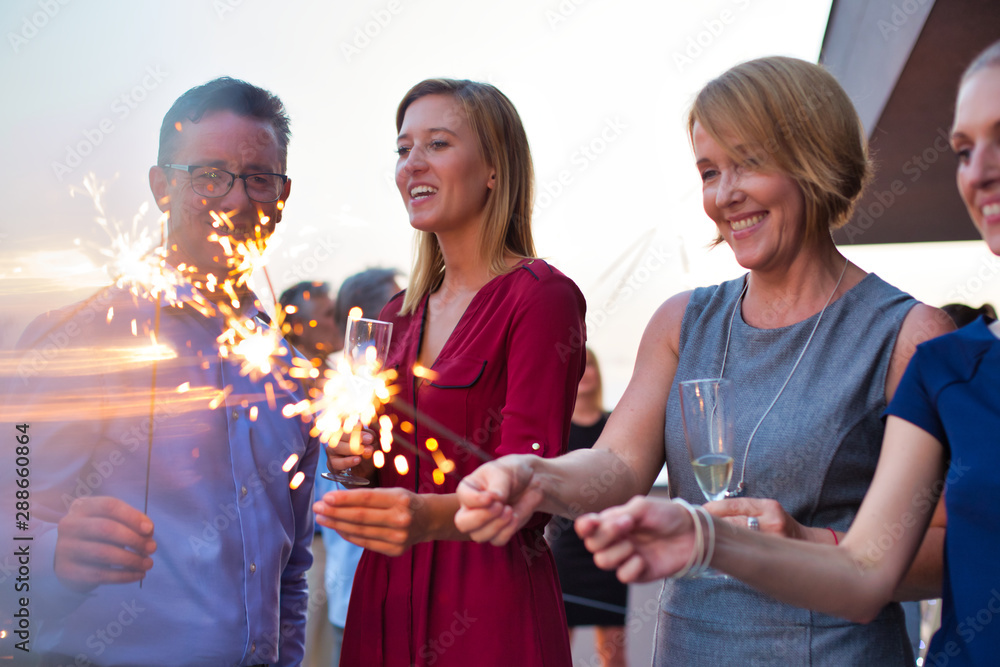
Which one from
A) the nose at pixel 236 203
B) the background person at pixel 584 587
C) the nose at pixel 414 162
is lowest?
the background person at pixel 584 587

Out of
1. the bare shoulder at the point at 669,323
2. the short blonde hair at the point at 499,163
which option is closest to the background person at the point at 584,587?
the short blonde hair at the point at 499,163

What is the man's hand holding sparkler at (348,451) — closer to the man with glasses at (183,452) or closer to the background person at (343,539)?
the man with glasses at (183,452)

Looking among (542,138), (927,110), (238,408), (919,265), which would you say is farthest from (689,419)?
(919,265)

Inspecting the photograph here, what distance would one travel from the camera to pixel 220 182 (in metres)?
2.08

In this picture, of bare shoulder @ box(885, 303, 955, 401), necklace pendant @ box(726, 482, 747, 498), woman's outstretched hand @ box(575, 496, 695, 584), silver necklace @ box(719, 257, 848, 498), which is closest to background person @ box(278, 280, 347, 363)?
silver necklace @ box(719, 257, 848, 498)

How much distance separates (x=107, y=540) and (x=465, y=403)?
87 centimetres

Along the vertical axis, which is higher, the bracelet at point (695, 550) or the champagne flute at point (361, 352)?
the champagne flute at point (361, 352)

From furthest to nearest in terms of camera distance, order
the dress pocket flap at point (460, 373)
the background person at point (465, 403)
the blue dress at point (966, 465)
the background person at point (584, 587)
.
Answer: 1. the background person at point (584, 587)
2. the dress pocket flap at point (460, 373)
3. the background person at point (465, 403)
4. the blue dress at point (966, 465)

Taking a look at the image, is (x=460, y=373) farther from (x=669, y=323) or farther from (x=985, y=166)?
(x=985, y=166)

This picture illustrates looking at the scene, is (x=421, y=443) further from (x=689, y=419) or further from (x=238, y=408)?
(x=689, y=419)

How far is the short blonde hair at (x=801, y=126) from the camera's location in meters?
1.70

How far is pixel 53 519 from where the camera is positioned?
1711mm

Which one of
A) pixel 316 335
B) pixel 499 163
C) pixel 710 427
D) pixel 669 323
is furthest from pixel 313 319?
pixel 710 427

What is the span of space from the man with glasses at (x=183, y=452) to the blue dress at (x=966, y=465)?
148cm
